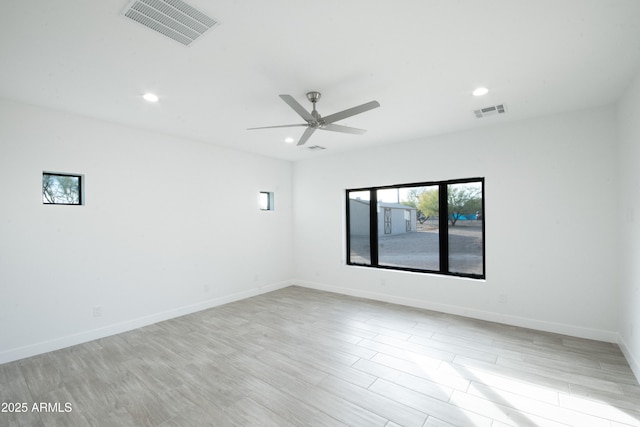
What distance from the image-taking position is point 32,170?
10.4ft

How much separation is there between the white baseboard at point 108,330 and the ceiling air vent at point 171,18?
11.9 ft

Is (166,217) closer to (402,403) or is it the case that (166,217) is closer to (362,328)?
(362,328)

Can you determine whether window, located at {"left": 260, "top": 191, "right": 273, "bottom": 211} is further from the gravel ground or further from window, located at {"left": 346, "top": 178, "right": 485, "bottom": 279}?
the gravel ground

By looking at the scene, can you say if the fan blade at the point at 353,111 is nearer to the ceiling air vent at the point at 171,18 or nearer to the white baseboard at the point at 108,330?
the ceiling air vent at the point at 171,18

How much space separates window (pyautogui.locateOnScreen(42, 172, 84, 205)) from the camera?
3340mm

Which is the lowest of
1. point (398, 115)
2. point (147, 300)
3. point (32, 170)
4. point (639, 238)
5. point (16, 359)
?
point (16, 359)

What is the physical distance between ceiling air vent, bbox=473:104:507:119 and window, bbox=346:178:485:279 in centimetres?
101

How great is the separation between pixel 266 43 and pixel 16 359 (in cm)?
415

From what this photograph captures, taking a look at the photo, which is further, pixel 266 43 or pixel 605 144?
pixel 605 144

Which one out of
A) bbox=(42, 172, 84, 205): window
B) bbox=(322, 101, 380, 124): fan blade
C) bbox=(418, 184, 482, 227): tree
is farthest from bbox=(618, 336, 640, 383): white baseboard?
bbox=(42, 172, 84, 205): window

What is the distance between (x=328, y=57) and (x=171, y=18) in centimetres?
116

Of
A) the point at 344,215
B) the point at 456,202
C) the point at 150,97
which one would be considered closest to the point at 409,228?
the point at 456,202

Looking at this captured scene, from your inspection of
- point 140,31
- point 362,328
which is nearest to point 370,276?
point 362,328

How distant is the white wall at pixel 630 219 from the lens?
2.64 metres
